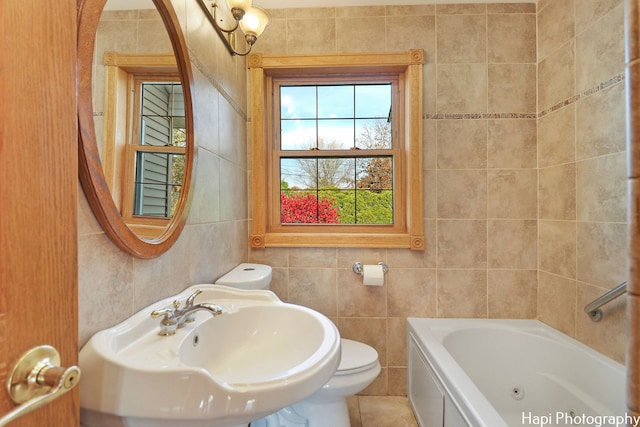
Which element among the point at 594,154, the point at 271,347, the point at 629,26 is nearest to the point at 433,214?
the point at 594,154

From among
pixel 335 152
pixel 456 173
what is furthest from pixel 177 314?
pixel 456 173

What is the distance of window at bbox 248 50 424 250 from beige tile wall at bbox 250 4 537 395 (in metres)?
0.17

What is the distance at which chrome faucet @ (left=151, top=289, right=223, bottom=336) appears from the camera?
0.80 m

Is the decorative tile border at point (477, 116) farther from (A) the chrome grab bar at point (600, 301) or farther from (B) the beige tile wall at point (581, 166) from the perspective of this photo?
(A) the chrome grab bar at point (600, 301)

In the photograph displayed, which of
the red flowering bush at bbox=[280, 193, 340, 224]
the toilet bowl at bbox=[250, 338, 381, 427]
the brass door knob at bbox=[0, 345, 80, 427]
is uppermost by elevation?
the red flowering bush at bbox=[280, 193, 340, 224]

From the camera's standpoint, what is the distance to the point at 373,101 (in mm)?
1899

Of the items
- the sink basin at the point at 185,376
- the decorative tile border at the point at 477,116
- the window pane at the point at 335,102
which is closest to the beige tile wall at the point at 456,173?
the decorative tile border at the point at 477,116

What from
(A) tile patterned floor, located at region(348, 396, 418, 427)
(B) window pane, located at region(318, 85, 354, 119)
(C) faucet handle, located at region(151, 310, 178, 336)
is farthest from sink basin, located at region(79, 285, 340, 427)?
(B) window pane, located at region(318, 85, 354, 119)

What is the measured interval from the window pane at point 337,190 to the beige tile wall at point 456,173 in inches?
Answer: 10.2

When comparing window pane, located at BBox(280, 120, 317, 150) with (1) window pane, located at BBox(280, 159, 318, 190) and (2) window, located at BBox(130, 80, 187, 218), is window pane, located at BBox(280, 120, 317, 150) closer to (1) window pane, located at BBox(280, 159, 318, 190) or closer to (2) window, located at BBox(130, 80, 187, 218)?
(1) window pane, located at BBox(280, 159, 318, 190)

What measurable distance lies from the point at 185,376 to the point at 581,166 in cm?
195

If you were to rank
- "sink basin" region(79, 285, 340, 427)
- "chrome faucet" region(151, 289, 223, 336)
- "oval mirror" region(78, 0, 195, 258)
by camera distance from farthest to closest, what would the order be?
"chrome faucet" region(151, 289, 223, 336), "oval mirror" region(78, 0, 195, 258), "sink basin" region(79, 285, 340, 427)

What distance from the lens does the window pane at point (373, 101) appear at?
1.89m

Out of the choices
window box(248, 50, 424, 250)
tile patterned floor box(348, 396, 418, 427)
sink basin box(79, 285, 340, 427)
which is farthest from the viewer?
window box(248, 50, 424, 250)
